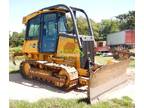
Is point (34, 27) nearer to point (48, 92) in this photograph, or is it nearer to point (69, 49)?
point (69, 49)

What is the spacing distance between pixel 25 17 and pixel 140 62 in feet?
2.72

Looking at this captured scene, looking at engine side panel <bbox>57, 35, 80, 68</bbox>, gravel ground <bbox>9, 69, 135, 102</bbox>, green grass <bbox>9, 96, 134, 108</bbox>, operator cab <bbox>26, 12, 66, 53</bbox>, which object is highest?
operator cab <bbox>26, 12, 66, 53</bbox>

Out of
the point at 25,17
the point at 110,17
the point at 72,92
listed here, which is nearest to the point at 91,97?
the point at 72,92

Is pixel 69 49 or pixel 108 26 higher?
pixel 108 26

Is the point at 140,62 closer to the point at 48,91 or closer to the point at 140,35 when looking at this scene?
the point at 140,35

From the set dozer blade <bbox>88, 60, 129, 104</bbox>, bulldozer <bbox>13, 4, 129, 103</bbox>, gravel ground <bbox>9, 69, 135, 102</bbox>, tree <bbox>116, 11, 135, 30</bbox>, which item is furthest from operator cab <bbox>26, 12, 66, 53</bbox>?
tree <bbox>116, 11, 135, 30</bbox>

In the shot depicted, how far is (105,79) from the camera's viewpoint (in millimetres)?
2221

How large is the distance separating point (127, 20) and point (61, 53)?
66 centimetres

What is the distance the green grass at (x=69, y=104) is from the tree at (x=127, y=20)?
0.41m

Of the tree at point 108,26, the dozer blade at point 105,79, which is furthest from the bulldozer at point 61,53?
the tree at point 108,26

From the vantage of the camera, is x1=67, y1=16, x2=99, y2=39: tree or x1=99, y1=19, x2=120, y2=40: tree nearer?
x1=99, y1=19, x2=120, y2=40: tree

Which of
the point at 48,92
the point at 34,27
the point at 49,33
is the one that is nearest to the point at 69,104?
the point at 48,92

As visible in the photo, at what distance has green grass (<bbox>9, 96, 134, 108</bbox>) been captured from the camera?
1.91 m

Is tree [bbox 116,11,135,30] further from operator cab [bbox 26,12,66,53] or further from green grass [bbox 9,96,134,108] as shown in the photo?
operator cab [bbox 26,12,66,53]
